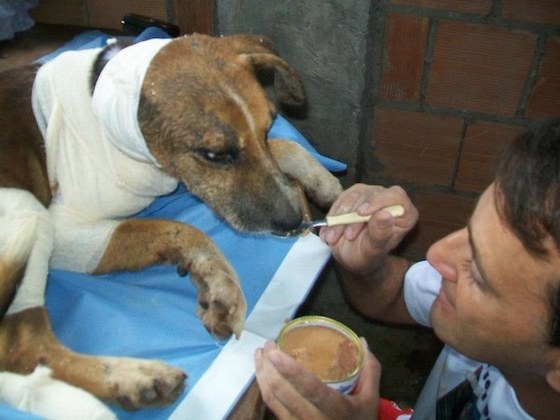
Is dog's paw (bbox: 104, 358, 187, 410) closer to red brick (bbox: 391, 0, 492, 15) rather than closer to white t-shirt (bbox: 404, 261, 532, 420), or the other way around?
white t-shirt (bbox: 404, 261, 532, 420)

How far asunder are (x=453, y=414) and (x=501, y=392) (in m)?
0.11

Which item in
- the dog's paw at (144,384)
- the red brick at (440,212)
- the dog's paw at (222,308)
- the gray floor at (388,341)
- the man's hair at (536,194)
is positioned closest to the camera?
the man's hair at (536,194)

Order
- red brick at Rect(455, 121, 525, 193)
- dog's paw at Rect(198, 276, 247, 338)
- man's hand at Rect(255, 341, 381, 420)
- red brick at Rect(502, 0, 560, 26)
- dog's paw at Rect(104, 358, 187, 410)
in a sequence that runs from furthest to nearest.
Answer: red brick at Rect(455, 121, 525, 193) < red brick at Rect(502, 0, 560, 26) < dog's paw at Rect(198, 276, 247, 338) < dog's paw at Rect(104, 358, 187, 410) < man's hand at Rect(255, 341, 381, 420)

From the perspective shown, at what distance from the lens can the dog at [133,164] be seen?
1.08 m

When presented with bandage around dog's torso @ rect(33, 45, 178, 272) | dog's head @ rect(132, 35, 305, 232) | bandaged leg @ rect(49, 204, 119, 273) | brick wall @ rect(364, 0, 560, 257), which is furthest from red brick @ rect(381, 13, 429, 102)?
bandaged leg @ rect(49, 204, 119, 273)

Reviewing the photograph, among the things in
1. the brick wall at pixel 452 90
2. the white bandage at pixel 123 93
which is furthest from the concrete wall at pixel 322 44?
the white bandage at pixel 123 93

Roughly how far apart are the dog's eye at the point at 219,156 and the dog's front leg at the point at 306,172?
8.6 inches

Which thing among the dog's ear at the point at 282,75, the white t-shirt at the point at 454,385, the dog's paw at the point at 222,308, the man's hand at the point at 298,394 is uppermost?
the dog's ear at the point at 282,75

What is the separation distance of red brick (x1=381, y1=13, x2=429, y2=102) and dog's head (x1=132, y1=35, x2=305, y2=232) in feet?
1.89

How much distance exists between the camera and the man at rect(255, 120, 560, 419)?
0.70 meters

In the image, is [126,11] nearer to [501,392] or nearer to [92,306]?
[92,306]

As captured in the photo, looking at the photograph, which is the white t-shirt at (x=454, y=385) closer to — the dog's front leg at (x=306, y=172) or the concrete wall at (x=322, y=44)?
the dog's front leg at (x=306, y=172)

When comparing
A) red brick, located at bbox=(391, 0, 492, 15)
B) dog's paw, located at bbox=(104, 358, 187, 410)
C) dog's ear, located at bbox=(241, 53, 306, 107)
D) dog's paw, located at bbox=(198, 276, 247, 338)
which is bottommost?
dog's paw, located at bbox=(104, 358, 187, 410)

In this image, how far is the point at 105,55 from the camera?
4.07 ft
